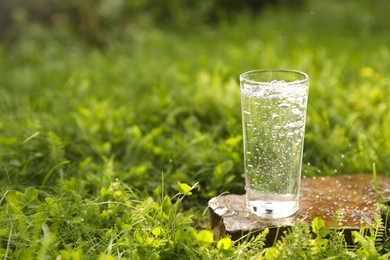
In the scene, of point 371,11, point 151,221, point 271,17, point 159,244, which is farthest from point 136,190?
point 371,11

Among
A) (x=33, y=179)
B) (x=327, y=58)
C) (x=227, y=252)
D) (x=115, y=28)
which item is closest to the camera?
(x=227, y=252)

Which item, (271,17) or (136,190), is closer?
(136,190)

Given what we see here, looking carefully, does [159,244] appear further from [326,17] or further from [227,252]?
[326,17]

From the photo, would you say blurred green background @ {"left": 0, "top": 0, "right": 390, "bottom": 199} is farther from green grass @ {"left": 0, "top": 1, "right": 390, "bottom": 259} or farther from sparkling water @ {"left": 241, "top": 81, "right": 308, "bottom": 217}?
sparkling water @ {"left": 241, "top": 81, "right": 308, "bottom": 217}

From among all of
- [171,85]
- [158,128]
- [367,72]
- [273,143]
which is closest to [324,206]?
[273,143]

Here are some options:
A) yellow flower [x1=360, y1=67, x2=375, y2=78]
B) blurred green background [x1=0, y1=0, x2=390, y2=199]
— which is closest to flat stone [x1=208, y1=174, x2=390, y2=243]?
blurred green background [x1=0, y1=0, x2=390, y2=199]

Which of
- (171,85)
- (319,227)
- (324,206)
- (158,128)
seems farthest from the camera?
(171,85)

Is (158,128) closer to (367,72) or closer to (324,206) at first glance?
(324,206)
